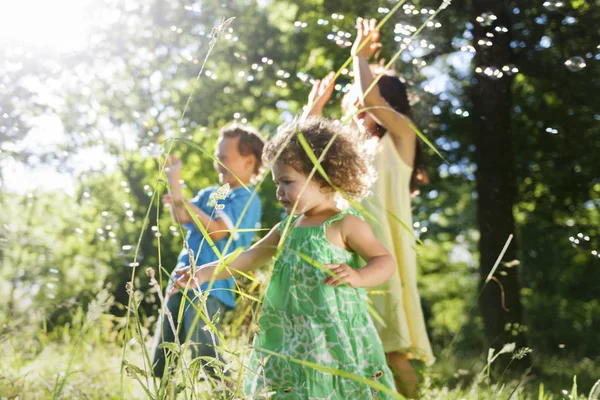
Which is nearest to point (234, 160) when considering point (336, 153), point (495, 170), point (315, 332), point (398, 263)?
point (398, 263)

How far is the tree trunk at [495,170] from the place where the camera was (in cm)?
782

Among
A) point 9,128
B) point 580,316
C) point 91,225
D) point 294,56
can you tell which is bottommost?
point 580,316

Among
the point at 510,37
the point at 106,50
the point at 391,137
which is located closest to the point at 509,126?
the point at 510,37

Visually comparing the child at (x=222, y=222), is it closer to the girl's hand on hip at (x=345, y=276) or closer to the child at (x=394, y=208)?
the child at (x=394, y=208)

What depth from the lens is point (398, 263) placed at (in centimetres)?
379

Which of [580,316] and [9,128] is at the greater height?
[9,128]

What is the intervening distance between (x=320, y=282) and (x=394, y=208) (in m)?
1.47

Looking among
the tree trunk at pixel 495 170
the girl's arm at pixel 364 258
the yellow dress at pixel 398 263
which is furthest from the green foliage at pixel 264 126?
the girl's arm at pixel 364 258

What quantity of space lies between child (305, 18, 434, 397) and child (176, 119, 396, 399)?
2.73 ft

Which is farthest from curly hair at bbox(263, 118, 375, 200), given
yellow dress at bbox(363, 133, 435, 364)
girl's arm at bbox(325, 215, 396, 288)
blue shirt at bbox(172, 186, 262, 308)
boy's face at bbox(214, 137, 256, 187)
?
boy's face at bbox(214, 137, 256, 187)

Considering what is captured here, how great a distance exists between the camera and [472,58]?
9148 millimetres

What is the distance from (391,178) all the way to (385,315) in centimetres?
68

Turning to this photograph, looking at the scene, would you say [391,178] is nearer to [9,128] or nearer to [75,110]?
[9,128]

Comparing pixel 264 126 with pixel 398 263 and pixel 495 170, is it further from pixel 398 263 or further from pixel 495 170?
pixel 398 263
